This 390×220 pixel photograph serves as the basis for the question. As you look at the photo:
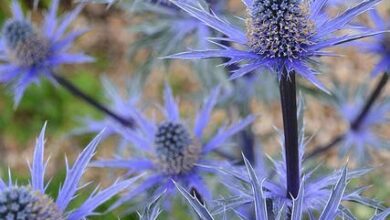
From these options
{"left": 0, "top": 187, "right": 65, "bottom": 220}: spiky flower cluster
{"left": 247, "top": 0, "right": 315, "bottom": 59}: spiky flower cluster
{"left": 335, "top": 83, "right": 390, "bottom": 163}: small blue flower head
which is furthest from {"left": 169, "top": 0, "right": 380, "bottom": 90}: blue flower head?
{"left": 335, "top": 83, "right": 390, "bottom": 163}: small blue flower head

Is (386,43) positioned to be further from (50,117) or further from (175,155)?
(50,117)

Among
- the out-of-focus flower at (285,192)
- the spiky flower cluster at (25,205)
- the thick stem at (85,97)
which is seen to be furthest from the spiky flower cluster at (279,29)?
the thick stem at (85,97)

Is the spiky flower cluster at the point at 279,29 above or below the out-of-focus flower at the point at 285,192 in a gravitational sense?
above

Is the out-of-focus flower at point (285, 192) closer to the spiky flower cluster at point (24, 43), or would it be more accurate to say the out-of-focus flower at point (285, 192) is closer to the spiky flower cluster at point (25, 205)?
the spiky flower cluster at point (25, 205)

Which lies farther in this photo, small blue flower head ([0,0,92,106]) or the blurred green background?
the blurred green background

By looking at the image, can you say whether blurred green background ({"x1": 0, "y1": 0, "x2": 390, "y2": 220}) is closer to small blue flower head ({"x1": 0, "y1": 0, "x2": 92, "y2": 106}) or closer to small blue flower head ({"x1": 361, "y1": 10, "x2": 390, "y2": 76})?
small blue flower head ({"x1": 0, "y1": 0, "x2": 92, "y2": 106})

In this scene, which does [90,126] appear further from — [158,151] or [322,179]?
[322,179]
